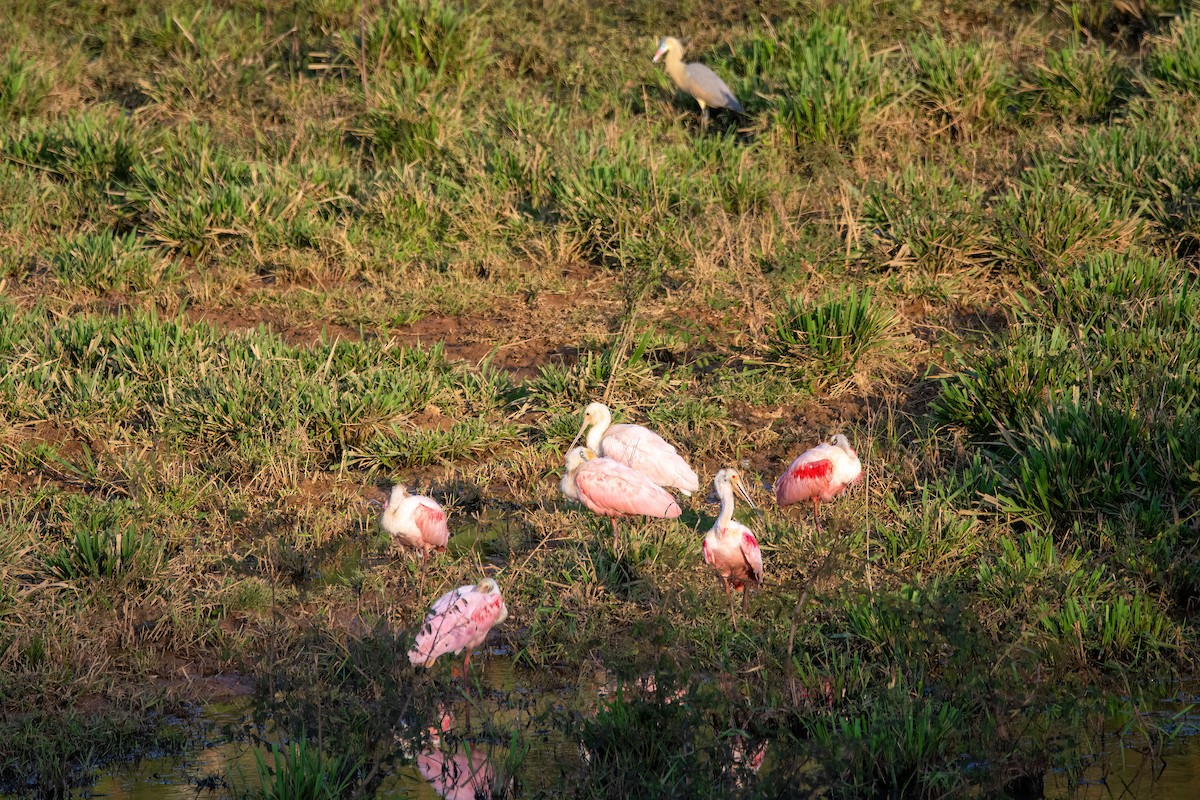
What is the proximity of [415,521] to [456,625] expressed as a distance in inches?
45.4

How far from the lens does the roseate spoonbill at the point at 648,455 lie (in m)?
7.20

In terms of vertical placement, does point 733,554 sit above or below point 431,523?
above

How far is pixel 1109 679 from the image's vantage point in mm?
5488

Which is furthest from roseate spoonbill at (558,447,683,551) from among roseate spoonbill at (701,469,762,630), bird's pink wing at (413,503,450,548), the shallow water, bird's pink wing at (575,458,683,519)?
the shallow water

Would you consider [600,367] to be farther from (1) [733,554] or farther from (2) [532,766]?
(2) [532,766]

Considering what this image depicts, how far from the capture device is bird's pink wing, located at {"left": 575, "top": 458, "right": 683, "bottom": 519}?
6637 mm

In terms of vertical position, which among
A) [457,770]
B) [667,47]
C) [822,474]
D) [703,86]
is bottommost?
[667,47]

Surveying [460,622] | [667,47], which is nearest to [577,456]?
[460,622]

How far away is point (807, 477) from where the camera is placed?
6809 mm

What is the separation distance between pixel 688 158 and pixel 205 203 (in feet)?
11.4

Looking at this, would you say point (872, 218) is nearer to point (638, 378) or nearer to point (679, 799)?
point (638, 378)

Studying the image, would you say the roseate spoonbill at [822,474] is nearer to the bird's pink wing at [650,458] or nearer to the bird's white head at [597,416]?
the bird's pink wing at [650,458]

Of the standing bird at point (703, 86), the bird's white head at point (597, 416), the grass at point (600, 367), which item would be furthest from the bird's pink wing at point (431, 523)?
the standing bird at point (703, 86)

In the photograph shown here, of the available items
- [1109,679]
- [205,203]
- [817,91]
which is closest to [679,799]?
[1109,679]
